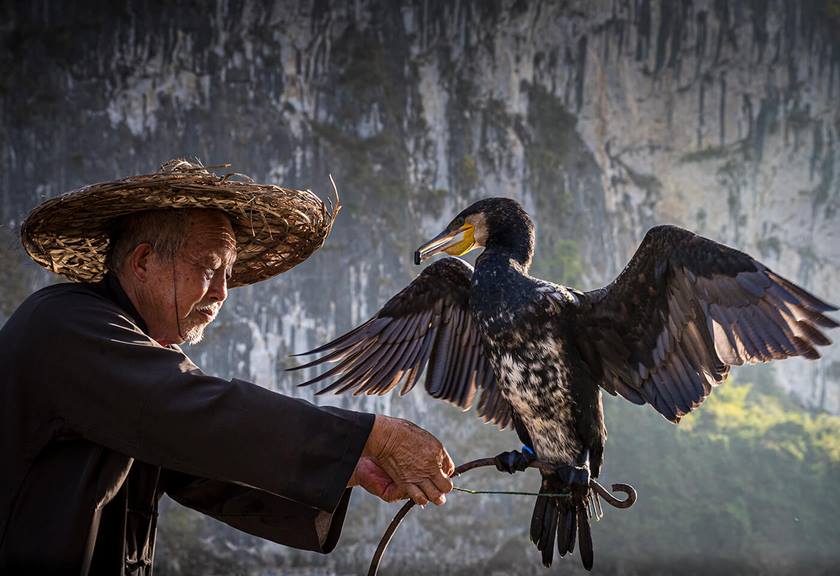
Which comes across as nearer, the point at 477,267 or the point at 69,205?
the point at 69,205

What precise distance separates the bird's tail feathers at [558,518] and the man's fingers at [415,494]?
2.78 feet

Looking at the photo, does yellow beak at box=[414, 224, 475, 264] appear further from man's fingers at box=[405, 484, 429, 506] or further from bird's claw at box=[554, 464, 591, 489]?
man's fingers at box=[405, 484, 429, 506]

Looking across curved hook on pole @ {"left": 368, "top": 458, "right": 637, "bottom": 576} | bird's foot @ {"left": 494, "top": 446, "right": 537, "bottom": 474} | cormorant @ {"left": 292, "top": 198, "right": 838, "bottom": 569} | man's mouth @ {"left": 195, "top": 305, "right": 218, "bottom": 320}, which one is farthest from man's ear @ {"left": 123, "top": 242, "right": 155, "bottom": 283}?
bird's foot @ {"left": 494, "top": 446, "right": 537, "bottom": 474}

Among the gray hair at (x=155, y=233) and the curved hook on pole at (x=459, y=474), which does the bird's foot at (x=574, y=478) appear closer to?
the curved hook on pole at (x=459, y=474)

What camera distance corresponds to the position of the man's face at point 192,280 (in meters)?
1.96

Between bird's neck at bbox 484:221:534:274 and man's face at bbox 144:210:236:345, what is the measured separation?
111 centimetres

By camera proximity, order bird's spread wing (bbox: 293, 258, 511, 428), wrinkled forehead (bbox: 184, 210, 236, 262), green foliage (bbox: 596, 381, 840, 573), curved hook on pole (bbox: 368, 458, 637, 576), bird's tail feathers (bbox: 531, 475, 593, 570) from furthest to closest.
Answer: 1. green foliage (bbox: 596, 381, 840, 573)
2. bird's spread wing (bbox: 293, 258, 511, 428)
3. bird's tail feathers (bbox: 531, 475, 593, 570)
4. wrinkled forehead (bbox: 184, 210, 236, 262)
5. curved hook on pole (bbox: 368, 458, 637, 576)

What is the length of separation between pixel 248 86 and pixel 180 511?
30.7 feet

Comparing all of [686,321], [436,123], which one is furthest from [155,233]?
→ [436,123]

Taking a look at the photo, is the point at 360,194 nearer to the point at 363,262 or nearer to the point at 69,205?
the point at 363,262

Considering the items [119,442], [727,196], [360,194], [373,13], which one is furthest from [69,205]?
[727,196]

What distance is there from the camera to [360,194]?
69.0ft

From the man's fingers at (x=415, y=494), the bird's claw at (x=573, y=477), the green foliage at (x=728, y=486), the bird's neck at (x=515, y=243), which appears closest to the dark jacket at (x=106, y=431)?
the man's fingers at (x=415, y=494)

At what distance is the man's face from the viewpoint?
1956 millimetres
